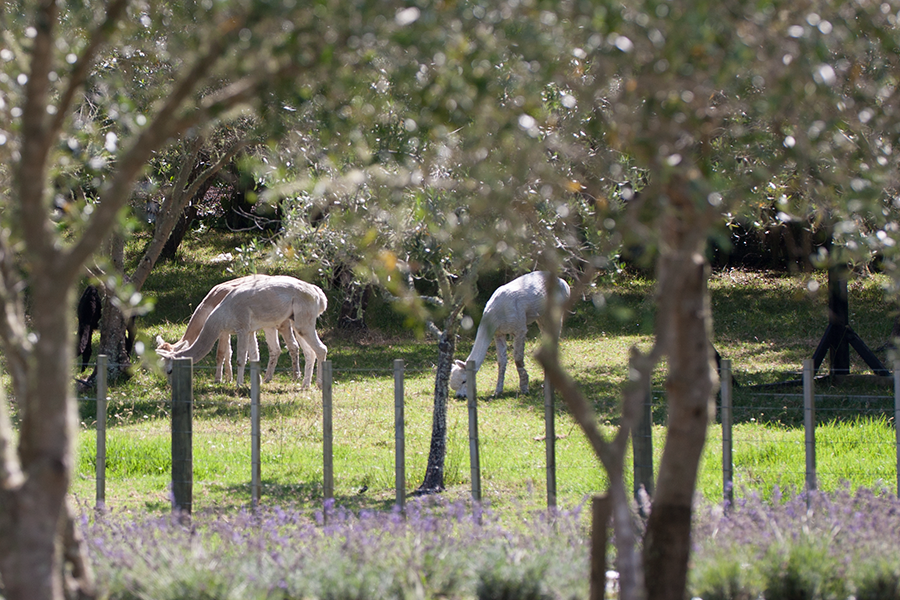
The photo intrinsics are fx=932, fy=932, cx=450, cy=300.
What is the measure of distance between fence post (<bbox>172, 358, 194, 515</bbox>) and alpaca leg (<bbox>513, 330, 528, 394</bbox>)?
8.52 m

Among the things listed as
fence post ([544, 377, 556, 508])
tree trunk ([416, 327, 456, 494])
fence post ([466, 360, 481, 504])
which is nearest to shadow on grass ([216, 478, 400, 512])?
tree trunk ([416, 327, 456, 494])

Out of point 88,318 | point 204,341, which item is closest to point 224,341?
point 204,341

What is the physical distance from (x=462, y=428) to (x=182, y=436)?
5308 mm

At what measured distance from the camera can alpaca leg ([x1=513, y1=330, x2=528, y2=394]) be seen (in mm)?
15539

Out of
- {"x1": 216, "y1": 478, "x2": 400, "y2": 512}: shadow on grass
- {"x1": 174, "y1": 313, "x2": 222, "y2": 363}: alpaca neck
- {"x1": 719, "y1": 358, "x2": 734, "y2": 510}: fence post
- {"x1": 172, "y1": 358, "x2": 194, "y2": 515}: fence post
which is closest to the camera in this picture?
{"x1": 719, "y1": 358, "x2": 734, "y2": 510}: fence post

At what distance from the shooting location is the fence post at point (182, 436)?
7578mm

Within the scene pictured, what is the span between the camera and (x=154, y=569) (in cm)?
512

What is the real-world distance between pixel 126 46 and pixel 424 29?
8404mm

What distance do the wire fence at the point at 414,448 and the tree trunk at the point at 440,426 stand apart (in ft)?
1.06

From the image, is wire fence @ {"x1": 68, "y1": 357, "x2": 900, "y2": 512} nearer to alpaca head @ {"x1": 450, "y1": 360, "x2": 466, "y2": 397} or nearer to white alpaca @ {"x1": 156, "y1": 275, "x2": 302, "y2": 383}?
alpaca head @ {"x1": 450, "y1": 360, "x2": 466, "y2": 397}

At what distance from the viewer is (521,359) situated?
15781mm

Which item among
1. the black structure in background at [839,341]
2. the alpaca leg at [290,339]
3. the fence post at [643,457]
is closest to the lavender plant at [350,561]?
the fence post at [643,457]

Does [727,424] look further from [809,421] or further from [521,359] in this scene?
[521,359]

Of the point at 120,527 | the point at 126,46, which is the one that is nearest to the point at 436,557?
the point at 120,527
